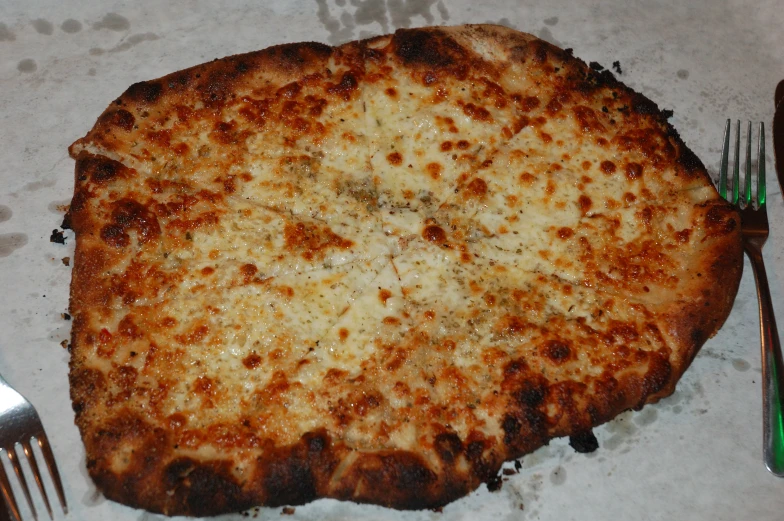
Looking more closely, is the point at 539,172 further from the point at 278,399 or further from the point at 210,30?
the point at 210,30

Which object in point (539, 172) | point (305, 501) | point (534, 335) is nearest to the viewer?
point (305, 501)

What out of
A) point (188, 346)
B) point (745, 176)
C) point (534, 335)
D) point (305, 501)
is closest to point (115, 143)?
point (188, 346)

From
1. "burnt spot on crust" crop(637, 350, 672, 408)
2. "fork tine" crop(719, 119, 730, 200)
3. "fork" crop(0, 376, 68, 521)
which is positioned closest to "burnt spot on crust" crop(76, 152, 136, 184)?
"fork" crop(0, 376, 68, 521)

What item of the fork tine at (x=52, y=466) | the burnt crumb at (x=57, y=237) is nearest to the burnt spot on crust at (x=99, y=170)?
the burnt crumb at (x=57, y=237)

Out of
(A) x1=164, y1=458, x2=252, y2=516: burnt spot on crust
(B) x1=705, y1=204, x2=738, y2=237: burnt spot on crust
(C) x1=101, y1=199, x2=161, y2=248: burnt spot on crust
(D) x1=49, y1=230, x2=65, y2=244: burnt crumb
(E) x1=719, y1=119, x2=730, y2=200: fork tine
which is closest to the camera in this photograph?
(A) x1=164, y1=458, x2=252, y2=516: burnt spot on crust

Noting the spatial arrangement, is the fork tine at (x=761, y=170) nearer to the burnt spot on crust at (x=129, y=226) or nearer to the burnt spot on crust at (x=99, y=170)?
the burnt spot on crust at (x=129, y=226)

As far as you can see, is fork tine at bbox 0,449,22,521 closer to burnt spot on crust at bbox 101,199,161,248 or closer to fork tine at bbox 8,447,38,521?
fork tine at bbox 8,447,38,521
